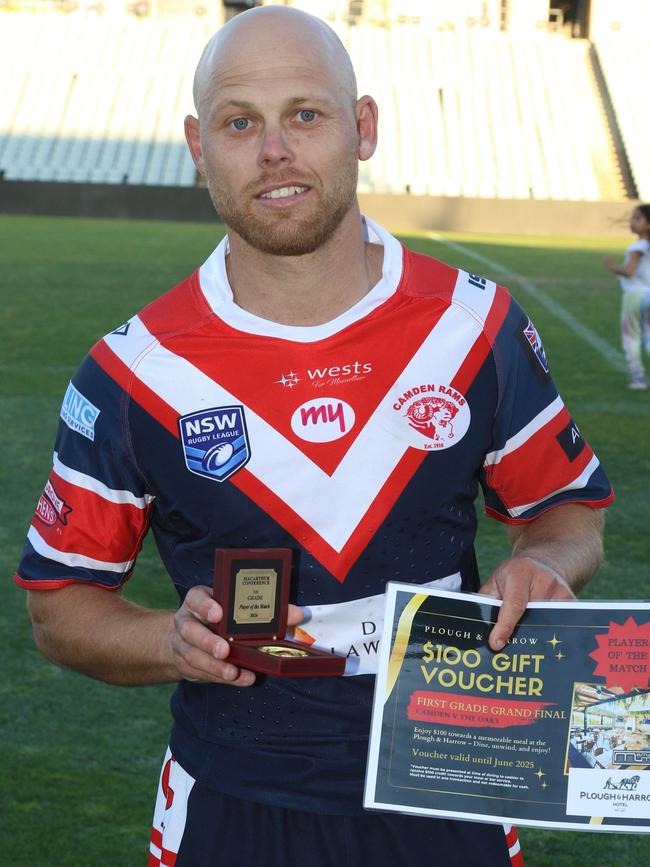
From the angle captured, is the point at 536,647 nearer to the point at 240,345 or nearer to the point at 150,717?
the point at 240,345

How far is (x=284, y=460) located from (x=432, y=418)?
233 mm

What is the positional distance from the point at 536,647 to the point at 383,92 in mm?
39943

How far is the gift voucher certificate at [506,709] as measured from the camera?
1.88 m

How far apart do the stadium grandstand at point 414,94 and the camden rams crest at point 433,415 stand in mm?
32183

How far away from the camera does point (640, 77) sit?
4003 centimetres

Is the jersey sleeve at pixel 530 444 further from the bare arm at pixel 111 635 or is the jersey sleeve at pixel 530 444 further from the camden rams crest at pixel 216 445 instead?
the bare arm at pixel 111 635

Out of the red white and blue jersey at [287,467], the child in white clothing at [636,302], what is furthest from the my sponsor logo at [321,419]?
the child in white clothing at [636,302]

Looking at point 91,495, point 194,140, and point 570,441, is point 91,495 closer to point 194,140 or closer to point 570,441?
point 194,140

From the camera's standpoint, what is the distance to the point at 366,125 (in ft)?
7.49

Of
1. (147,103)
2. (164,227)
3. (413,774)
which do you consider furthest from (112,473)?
(147,103)

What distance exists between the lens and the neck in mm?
2154

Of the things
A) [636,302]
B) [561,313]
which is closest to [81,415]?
[636,302]

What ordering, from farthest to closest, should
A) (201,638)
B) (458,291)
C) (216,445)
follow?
(458,291)
(216,445)
(201,638)

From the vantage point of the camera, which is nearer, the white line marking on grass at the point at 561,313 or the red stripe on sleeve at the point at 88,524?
the red stripe on sleeve at the point at 88,524
